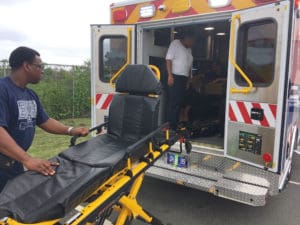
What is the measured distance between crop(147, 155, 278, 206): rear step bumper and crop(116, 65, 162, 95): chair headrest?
1.06 metres

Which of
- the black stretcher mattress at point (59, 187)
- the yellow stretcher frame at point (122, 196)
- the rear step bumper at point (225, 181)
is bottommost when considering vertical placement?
the rear step bumper at point (225, 181)

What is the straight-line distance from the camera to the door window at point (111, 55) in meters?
4.47

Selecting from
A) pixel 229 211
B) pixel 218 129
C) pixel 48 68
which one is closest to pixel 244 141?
pixel 229 211

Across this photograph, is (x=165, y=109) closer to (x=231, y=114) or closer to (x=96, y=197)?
(x=231, y=114)

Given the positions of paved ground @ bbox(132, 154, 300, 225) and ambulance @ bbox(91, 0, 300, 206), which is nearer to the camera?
ambulance @ bbox(91, 0, 300, 206)

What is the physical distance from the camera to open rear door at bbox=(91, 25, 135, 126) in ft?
14.4

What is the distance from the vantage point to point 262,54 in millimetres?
3188

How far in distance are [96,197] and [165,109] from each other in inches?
122

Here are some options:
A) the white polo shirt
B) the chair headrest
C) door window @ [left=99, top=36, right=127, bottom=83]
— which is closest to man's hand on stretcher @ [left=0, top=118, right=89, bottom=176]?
the chair headrest

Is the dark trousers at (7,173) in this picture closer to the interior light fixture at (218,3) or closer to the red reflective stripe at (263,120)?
the red reflective stripe at (263,120)

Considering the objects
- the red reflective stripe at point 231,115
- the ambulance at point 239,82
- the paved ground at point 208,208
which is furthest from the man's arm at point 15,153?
the red reflective stripe at point 231,115

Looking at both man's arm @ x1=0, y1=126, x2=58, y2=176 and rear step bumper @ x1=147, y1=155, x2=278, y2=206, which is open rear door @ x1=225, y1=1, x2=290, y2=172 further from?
man's arm @ x1=0, y1=126, x2=58, y2=176

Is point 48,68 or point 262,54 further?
point 48,68

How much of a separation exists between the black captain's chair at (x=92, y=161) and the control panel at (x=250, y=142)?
3.12 feet
